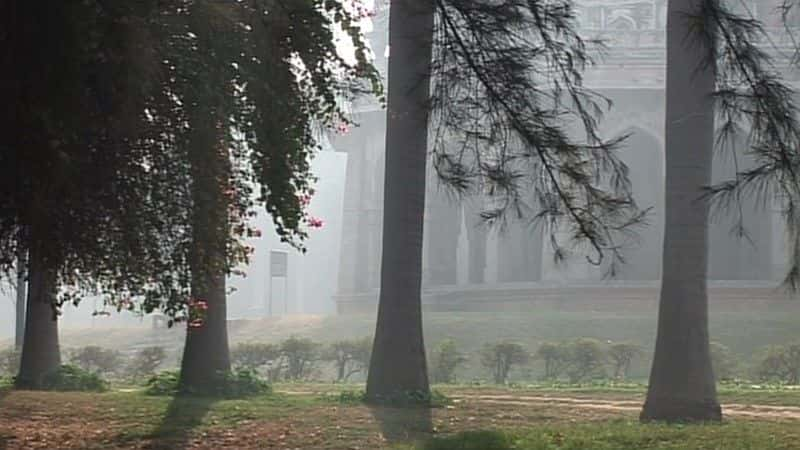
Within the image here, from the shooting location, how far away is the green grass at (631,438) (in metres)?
9.97

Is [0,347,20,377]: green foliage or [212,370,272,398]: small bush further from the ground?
[212,370,272,398]: small bush

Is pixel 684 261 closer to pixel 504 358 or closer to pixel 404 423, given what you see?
pixel 404 423

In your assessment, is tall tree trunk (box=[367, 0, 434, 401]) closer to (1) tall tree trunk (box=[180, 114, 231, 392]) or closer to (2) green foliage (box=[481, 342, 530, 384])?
(1) tall tree trunk (box=[180, 114, 231, 392])

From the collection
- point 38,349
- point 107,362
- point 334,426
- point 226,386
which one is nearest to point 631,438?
point 334,426

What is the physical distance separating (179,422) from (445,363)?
42.2 feet

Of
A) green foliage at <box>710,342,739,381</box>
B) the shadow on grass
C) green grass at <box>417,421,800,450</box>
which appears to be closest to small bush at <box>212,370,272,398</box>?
the shadow on grass

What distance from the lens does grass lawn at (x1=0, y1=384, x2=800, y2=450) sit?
424 inches

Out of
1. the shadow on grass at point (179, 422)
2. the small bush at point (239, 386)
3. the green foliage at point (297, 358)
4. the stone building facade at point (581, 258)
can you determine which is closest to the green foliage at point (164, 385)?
the small bush at point (239, 386)

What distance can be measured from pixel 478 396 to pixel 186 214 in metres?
9.44

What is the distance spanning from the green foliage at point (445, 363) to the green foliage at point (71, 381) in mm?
8310

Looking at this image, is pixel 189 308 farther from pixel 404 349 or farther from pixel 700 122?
pixel 700 122

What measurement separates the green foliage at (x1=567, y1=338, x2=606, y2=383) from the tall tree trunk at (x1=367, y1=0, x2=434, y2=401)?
10111 mm

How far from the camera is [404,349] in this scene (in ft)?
49.7

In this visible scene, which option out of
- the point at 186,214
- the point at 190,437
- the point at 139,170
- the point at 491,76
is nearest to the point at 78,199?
the point at 139,170
